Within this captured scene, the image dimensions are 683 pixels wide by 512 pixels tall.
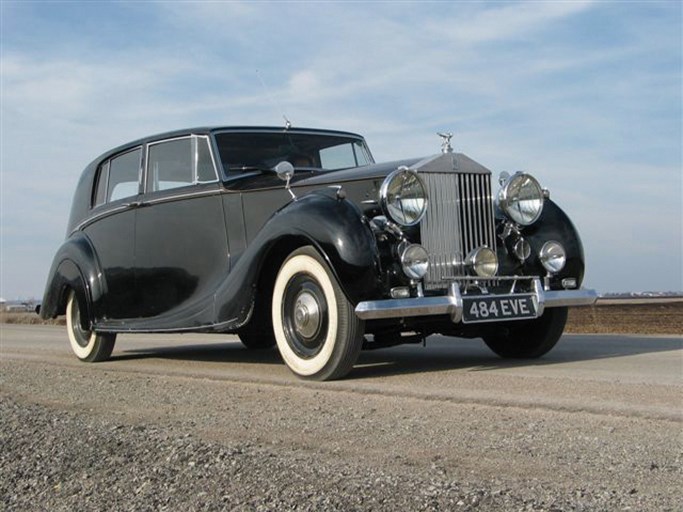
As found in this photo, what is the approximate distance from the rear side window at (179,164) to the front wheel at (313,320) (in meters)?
1.53

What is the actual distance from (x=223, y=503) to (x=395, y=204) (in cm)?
315

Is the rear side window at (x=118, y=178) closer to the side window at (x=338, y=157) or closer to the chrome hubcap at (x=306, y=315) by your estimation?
the side window at (x=338, y=157)

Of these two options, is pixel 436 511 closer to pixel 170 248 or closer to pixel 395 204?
pixel 395 204

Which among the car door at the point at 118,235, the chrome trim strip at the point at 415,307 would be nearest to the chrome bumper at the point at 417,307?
the chrome trim strip at the point at 415,307

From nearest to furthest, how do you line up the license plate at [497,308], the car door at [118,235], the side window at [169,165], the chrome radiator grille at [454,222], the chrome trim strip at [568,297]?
the license plate at [497,308], the chrome radiator grille at [454,222], the chrome trim strip at [568,297], the side window at [169,165], the car door at [118,235]

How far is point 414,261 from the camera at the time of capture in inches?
212

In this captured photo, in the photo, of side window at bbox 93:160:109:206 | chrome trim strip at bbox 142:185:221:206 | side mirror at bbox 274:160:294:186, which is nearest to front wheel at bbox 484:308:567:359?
side mirror at bbox 274:160:294:186

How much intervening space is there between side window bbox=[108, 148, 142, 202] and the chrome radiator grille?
3.16 meters

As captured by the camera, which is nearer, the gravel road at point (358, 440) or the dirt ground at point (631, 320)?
the gravel road at point (358, 440)

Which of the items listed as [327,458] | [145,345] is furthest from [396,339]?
[145,345]

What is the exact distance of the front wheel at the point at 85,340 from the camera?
26.6ft

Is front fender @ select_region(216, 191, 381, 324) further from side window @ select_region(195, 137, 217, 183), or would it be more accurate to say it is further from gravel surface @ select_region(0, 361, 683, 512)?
side window @ select_region(195, 137, 217, 183)

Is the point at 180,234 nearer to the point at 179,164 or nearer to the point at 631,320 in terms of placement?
the point at 179,164

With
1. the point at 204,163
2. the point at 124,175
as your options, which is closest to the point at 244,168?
the point at 204,163
